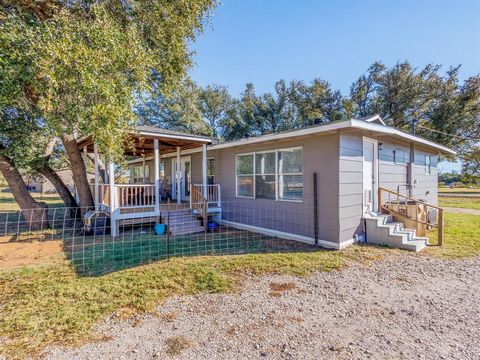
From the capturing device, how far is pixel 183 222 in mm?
7895

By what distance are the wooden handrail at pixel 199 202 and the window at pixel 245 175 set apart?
4.15ft

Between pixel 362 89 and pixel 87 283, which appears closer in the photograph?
pixel 87 283

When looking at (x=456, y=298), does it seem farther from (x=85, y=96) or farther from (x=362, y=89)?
(x=362, y=89)

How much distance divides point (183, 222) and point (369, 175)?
5.75 metres

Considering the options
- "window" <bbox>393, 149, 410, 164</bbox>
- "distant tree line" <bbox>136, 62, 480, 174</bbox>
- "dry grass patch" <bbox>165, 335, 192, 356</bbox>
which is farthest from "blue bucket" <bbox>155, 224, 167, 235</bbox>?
"distant tree line" <bbox>136, 62, 480, 174</bbox>

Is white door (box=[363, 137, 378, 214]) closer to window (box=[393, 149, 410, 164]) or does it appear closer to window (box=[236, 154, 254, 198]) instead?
window (box=[393, 149, 410, 164])

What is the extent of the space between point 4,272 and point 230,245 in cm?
440

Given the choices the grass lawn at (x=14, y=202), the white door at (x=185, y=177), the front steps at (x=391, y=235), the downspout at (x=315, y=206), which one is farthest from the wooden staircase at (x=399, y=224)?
the grass lawn at (x=14, y=202)

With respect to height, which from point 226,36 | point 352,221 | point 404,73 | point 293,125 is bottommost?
point 352,221

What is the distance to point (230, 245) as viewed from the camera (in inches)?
250

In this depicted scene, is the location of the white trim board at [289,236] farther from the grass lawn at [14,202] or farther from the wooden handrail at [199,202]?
the grass lawn at [14,202]

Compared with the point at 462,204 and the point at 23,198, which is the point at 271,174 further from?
the point at 462,204

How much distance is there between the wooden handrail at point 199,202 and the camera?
791cm

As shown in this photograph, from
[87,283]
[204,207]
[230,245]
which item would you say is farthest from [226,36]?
[87,283]
